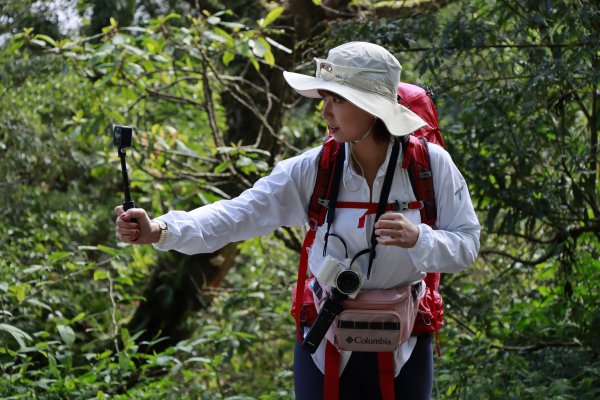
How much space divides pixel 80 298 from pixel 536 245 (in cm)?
315

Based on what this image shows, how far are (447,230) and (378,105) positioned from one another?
38 cm

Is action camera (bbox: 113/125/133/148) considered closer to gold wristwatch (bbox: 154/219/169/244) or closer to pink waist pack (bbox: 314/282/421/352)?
gold wristwatch (bbox: 154/219/169/244)

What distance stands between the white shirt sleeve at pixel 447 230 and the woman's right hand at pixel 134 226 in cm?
65

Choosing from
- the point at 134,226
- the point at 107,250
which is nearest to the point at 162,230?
the point at 134,226

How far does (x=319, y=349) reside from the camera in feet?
8.02

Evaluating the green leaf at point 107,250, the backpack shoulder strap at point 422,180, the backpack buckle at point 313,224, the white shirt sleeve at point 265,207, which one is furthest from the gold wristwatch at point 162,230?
the green leaf at point 107,250

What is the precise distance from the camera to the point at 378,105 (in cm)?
237

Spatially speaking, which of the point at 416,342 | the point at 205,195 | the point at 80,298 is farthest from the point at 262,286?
the point at 416,342

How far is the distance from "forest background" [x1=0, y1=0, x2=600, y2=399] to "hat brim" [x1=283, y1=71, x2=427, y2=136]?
6.21ft

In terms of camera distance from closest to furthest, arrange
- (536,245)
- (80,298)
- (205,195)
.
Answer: (205,195), (536,245), (80,298)

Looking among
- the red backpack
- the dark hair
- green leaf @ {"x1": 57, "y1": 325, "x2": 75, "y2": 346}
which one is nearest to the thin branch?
green leaf @ {"x1": 57, "y1": 325, "x2": 75, "y2": 346}

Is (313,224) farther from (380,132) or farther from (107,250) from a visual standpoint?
(107,250)

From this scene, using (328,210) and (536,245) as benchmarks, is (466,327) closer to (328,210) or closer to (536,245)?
(536,245)

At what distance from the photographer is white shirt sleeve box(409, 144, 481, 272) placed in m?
2.23
